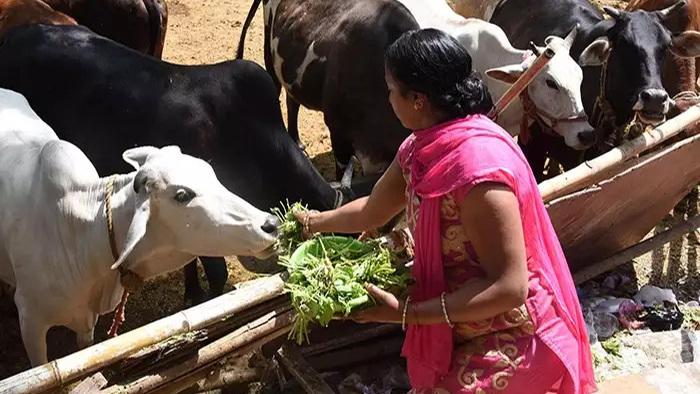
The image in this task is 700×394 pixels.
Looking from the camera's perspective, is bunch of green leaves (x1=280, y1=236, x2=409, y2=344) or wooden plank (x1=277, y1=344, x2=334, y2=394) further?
wooden plank (x1=277, y1=344, x2=334, y2=394)

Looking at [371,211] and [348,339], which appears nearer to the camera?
[371,211]

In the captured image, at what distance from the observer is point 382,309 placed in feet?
8.01

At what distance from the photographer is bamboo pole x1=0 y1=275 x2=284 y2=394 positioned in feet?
8.02

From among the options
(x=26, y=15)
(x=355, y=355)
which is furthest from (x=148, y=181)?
(x=26, y=15)

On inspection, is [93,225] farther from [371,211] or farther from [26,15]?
[26,15]

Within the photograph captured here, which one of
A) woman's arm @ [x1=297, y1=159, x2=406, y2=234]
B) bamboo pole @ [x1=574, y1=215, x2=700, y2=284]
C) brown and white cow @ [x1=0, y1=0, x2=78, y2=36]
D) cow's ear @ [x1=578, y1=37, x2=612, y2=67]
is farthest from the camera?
brown and white cow @ [x1=0, y1=0, x2=78, y2=36]

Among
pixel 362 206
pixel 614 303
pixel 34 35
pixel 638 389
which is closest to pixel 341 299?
pixel 362 206

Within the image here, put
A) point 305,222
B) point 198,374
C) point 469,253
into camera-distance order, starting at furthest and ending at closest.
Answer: point 198,374 → point 305,222 → point 469,253

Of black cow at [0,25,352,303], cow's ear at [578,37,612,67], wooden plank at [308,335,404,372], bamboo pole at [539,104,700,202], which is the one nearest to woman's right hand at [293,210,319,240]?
wooden plank at [308,335,404,372]

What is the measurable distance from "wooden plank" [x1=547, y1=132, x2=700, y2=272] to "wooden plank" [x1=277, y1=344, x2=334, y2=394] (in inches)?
55.5

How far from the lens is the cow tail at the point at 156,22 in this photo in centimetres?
635

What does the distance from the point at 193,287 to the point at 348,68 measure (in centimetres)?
190

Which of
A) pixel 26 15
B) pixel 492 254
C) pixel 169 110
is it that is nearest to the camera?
pixel 492 254

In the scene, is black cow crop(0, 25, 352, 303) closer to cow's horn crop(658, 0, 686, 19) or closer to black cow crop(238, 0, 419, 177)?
black cow crop(238, 0, 419, 177)
